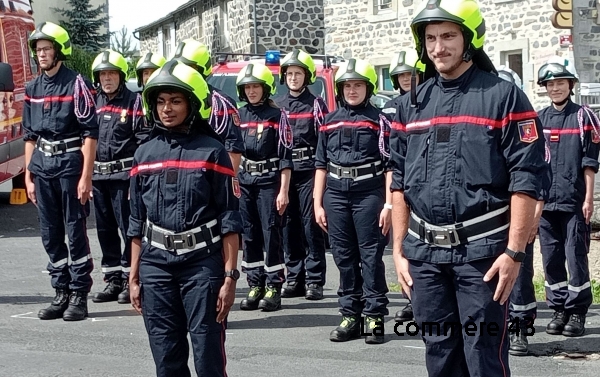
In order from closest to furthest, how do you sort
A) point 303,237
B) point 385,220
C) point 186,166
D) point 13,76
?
1. point 186,166
2. point 385,220
3. point 303,237
4. point 13,76

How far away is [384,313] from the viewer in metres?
8.12

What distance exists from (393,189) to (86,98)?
4.09m

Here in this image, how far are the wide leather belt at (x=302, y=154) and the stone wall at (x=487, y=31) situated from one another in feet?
55.3

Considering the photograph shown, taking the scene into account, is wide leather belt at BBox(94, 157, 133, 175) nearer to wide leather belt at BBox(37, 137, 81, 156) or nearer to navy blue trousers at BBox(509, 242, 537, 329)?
wide leather belt at BBox(37, 137, 81, 156)

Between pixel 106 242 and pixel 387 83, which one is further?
pixel 387 83

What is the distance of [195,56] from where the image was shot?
327 inches

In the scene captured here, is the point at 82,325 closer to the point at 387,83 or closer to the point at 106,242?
the point at 106,242

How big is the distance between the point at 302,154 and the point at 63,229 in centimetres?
236

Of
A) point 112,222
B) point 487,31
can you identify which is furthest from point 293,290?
point 487,31

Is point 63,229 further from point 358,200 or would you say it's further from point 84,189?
point 358,200

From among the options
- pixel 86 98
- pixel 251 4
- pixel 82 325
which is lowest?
pixel 82 325

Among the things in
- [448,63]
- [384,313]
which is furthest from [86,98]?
[448,63]

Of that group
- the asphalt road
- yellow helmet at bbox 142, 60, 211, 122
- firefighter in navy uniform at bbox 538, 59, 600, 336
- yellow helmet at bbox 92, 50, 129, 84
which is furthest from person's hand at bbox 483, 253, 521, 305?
yellow helmet at bbox 92, 50, 129, 84

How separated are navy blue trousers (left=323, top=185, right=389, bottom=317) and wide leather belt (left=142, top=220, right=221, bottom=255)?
8.63 ft
